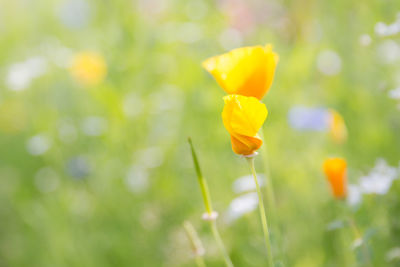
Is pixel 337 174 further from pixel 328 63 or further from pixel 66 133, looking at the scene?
pixel 66 133

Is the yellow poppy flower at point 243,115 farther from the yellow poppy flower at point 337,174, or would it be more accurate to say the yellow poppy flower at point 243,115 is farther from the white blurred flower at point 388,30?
the white blurred flower at point 388,30

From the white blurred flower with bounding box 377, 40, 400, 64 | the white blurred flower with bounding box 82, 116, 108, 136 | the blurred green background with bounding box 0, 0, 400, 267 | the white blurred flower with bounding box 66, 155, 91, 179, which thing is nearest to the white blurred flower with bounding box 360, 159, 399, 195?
the blurred green background with bounding box 0, 0, 400, 267

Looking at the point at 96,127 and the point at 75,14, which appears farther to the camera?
the point at 75,14

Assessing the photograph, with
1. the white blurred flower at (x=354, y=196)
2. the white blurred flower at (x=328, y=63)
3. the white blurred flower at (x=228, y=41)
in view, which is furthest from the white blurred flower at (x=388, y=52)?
the white blurred flower at (x=354, y=196)

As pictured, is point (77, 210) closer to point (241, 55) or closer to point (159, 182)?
point (159, 182)

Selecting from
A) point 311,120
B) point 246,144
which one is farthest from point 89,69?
point 246,144

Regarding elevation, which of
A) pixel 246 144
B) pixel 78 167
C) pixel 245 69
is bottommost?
pixel 246 144
